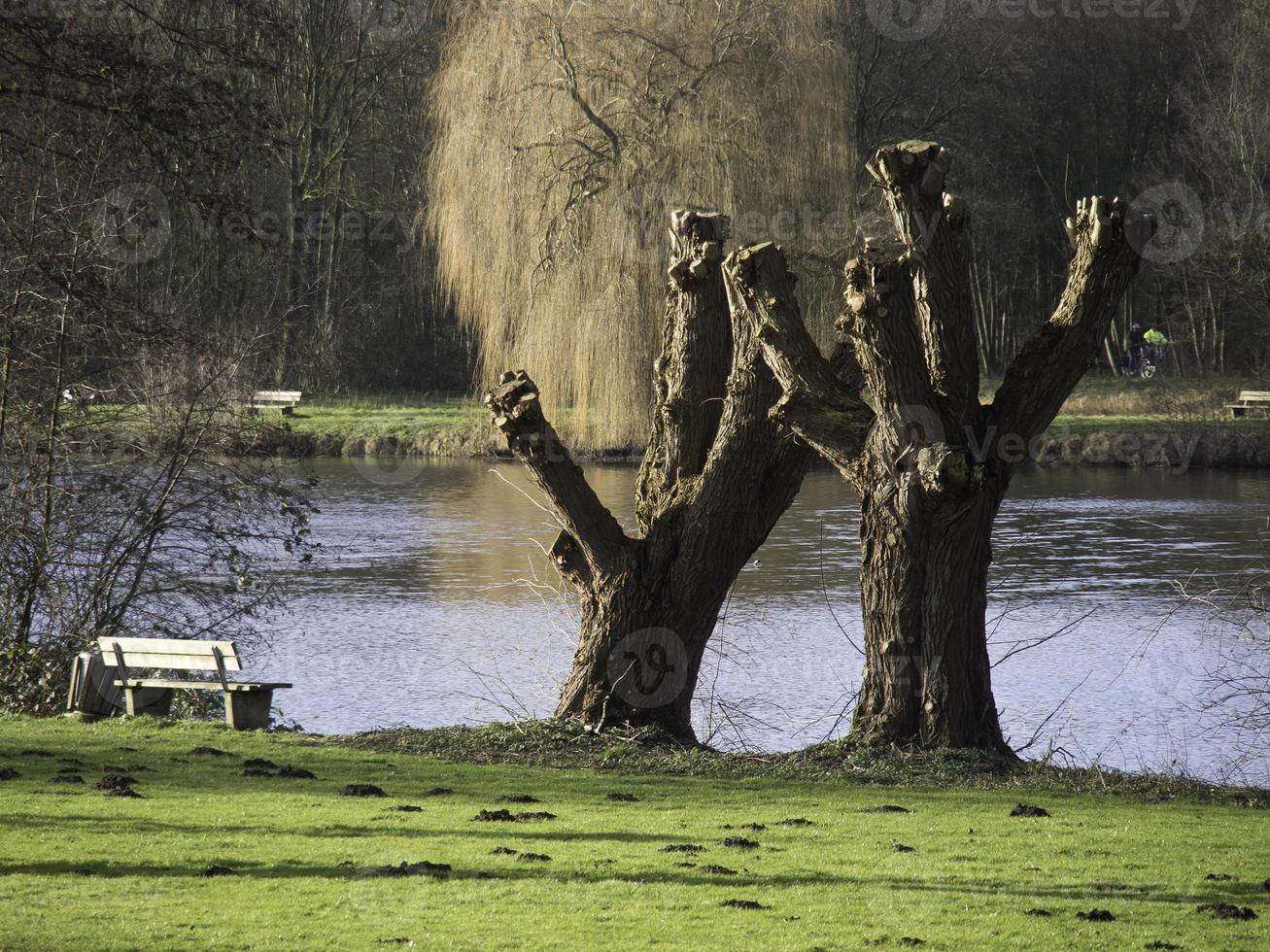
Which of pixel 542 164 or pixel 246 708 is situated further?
pixel 542 164

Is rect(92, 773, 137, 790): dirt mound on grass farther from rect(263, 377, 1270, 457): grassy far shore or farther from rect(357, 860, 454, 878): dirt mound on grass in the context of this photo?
rect(263, 377, 1270, 457): grassy far shore

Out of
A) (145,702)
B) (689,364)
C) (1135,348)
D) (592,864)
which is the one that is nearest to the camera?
(592,864)

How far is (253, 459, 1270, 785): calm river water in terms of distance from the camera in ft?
44.5

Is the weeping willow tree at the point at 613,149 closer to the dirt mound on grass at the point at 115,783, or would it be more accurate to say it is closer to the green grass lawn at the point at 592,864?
the green grass lawn at the point at 592,864

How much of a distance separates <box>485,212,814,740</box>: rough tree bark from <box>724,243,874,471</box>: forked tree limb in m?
0.53

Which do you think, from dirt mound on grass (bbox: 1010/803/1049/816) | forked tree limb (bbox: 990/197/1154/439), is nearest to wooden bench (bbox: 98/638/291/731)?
dirt mound on grass (bbox: 1010/803/1049/816)

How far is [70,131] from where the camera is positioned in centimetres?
1253

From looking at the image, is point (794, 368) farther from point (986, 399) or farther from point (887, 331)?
point (986, 399)

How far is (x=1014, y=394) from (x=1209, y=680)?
Answer: 224 inches

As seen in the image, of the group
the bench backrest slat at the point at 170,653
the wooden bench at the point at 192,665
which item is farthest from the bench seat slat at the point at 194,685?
the bench backrest slat at the point at 170,653

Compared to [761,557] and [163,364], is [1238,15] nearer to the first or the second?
[761,557]

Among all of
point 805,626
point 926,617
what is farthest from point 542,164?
point 926,617

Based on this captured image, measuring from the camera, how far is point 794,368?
1058 cm

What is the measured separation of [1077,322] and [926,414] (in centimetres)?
121
